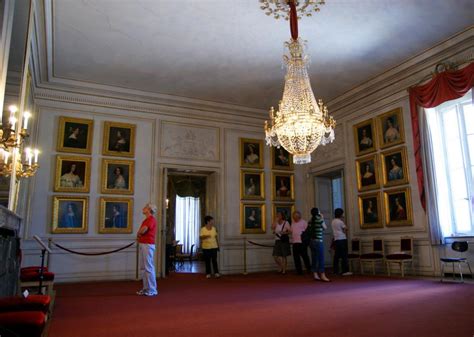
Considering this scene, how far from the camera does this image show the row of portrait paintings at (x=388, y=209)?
8945 mm

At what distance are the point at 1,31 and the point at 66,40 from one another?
3.32m

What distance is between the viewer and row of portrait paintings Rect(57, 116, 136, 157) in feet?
31.5

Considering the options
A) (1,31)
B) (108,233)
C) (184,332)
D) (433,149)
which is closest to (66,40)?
(1,31)

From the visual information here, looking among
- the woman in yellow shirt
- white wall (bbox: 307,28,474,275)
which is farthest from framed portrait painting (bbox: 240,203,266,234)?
white wall (bbox: 307,28,474,275)

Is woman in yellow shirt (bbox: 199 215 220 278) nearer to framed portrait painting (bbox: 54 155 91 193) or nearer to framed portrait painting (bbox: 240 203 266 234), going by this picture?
framed portrait painting (bbox: 240 203 266 234)

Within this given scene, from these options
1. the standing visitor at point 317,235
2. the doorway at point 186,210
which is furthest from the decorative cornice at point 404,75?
the doorway at point 186,210

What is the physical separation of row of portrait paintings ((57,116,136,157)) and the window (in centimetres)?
729

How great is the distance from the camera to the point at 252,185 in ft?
37.7

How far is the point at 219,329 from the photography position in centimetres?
381

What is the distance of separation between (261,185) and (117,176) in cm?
413

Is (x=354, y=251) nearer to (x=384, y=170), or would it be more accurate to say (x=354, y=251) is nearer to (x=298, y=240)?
(x=298, y=240)

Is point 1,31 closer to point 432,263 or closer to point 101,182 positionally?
point 101,182

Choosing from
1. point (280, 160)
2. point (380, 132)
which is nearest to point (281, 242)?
point (280, 160)

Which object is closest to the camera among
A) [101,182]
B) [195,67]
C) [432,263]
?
[432,263]
